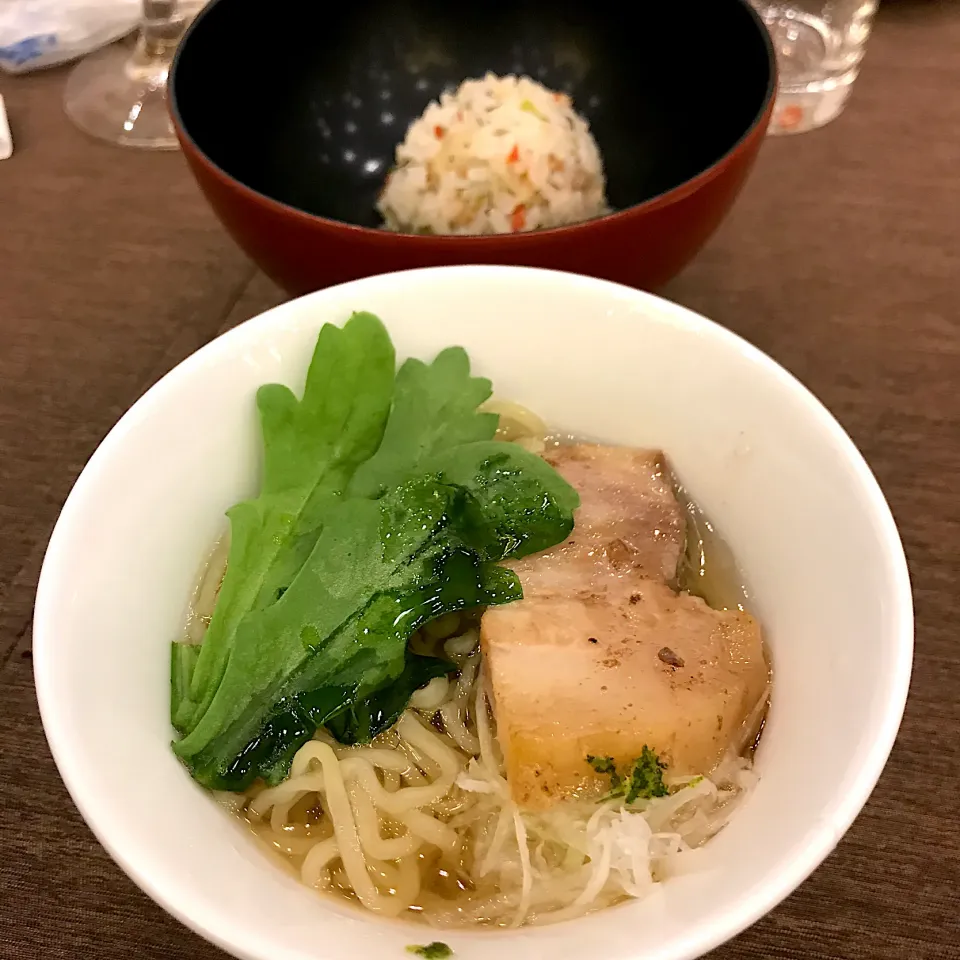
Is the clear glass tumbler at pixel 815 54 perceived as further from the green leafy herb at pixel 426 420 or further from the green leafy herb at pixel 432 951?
the green leafy herb at pixel 432 951

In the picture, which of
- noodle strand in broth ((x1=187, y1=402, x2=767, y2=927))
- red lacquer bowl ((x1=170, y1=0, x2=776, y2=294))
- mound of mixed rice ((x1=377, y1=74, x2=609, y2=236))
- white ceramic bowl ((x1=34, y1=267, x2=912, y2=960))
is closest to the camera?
white ceramic bowl ((x1=34, y1=267, x2=912, y2=960))

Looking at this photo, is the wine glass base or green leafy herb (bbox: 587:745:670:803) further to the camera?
the wine glass base

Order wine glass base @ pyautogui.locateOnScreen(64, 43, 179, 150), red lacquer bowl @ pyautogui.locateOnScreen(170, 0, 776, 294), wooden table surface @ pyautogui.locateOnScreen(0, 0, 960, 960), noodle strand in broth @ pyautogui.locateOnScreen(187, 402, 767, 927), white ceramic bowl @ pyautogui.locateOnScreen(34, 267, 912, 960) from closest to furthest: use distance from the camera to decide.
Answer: white ceramic bowl @ pyautogui.locateOnScreen(34, 267, 912, 960), noodle strand in broth @ pyautogui.locateOnScreen(187, 402, 767, 927), wooden table surface @ pyautogui.locateOnScreen(0, 0, 960, 960), red lacquer bowl @ pyautogui.locateOnScreen(170, 0, 776, 294), wine glass base @ pyautogui.locateOnScreen(64, 43, 179, 150)

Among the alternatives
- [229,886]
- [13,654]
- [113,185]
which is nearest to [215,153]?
[113,185]

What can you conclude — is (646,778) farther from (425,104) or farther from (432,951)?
(425,104)

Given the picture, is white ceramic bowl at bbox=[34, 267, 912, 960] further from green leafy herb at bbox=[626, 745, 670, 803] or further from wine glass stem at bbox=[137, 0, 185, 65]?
wine glass stem at bbox=[137, 0, 185, 65]

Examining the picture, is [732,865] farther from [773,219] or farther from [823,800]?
[773,219]

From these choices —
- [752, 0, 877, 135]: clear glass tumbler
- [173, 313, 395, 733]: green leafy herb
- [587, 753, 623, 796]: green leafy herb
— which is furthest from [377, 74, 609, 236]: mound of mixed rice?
[587, 753, 623, 796]: green leafy herb
